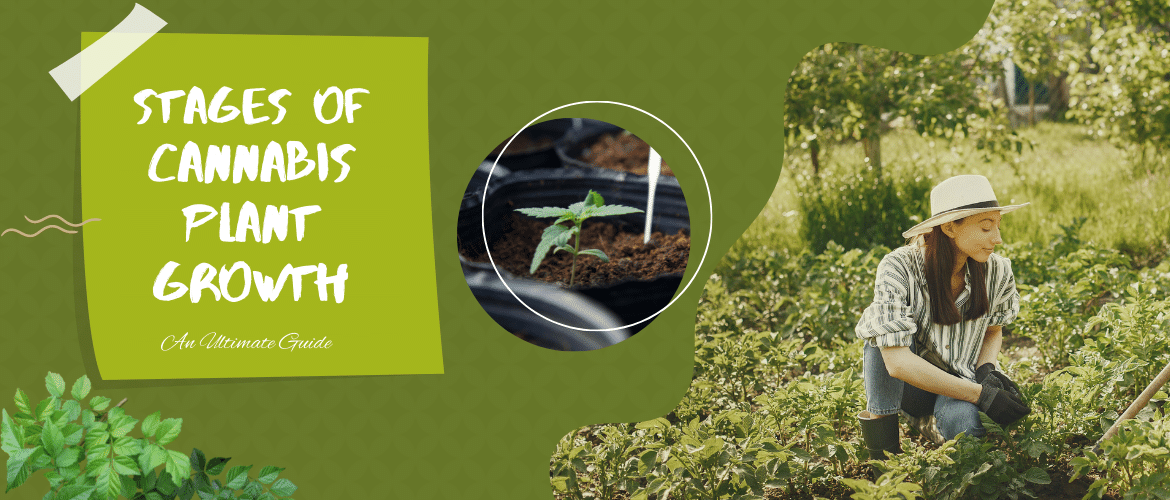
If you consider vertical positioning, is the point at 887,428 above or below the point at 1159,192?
below

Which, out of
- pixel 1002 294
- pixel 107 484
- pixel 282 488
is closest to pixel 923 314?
pixel 1002 294

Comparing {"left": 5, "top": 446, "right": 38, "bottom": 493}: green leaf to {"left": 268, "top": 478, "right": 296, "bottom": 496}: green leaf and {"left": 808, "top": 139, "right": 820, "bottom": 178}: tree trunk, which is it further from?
{"left": 808, "top": 139, "right": 820, "bottom": 178}: tree trunk

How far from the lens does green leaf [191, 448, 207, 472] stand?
2.37 meters

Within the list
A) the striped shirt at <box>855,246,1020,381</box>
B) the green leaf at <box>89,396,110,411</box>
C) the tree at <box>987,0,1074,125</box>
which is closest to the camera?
the green leaf at <box>89,396,110,411</box>

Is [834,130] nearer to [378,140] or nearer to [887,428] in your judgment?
[887,428]

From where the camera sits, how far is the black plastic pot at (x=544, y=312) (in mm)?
2521

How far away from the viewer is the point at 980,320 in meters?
2.45

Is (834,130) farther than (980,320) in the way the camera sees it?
Yes

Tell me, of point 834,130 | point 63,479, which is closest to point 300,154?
point 63,479

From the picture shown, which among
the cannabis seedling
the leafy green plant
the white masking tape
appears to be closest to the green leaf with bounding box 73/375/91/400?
the leafy green plant

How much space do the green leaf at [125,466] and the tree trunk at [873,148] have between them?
3.98 metres

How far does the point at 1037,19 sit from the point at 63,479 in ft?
19.2

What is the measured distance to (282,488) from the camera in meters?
2.37

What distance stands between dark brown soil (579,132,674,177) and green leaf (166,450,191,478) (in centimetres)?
162
